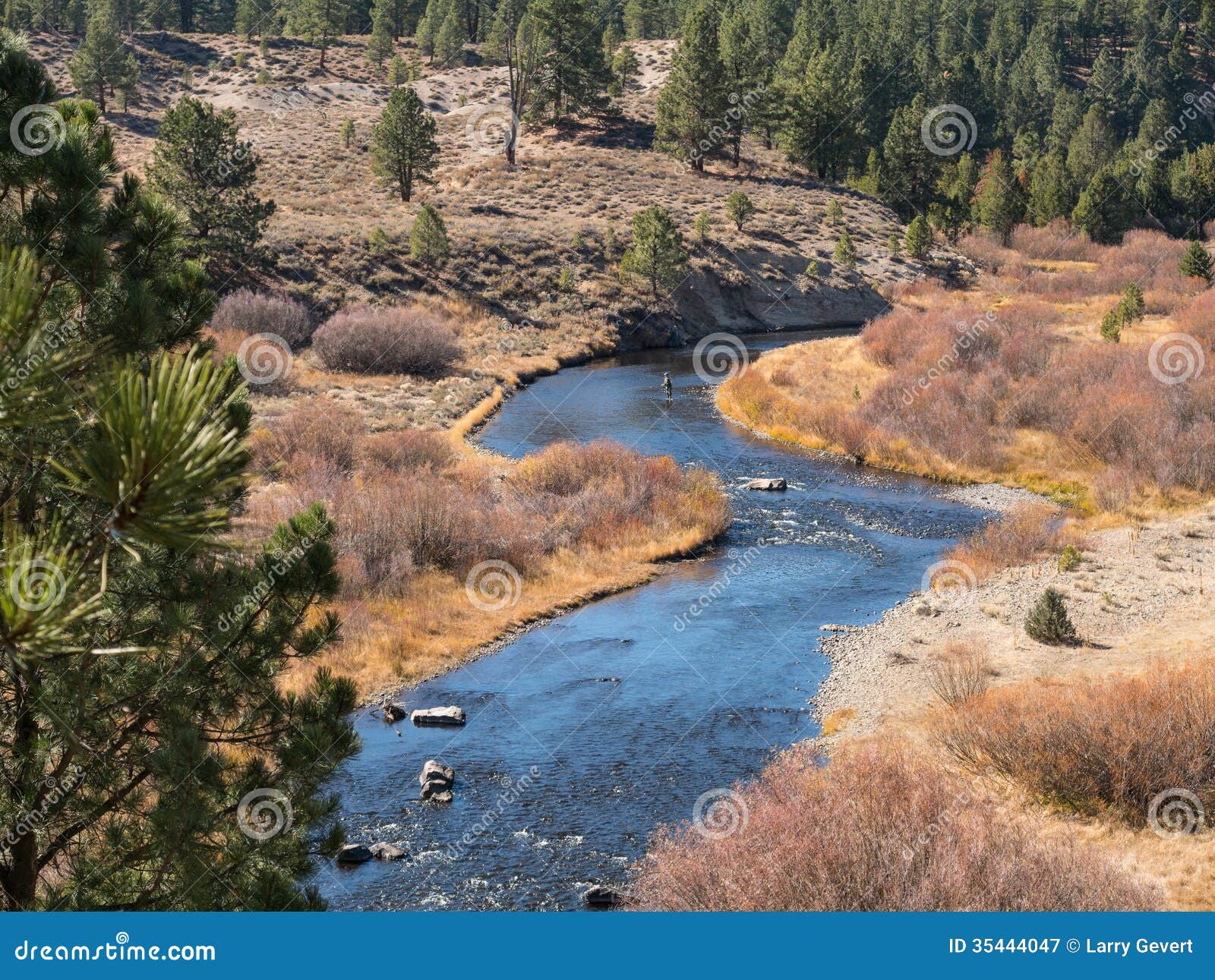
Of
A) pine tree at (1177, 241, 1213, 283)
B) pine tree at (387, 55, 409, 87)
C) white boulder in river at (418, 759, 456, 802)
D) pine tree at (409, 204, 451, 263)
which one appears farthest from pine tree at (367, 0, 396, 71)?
white boulder in river at (418, 759, 456, 802)

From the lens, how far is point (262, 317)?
46.4 metres

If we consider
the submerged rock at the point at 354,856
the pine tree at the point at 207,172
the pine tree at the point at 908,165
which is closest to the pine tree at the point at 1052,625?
the submerged rock at the point at 354,856

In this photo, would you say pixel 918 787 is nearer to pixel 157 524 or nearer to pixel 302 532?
pixel 302 532

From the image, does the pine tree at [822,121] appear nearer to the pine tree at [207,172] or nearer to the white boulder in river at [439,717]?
the pine tree at [207,172]

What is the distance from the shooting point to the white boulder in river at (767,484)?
32.0 metres

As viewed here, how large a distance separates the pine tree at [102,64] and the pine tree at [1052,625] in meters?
76.5

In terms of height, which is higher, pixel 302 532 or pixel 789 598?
pixel 302 532

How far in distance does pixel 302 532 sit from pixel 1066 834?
375 inches

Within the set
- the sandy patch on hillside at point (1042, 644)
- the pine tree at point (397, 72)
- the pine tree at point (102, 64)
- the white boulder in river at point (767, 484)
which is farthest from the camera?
the pine tree at point (397, 72)

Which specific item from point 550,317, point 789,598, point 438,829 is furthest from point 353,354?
point 438,829

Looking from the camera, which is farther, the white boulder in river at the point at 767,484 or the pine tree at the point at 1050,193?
the pine tree at the point at 1050,193

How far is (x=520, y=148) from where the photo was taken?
8544 cm

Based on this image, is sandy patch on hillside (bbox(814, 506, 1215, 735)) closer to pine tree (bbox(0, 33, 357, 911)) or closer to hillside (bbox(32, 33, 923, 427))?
pine tree (bbox(0, 33, 357, 911))

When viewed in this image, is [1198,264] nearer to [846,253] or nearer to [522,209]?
[846,253]
